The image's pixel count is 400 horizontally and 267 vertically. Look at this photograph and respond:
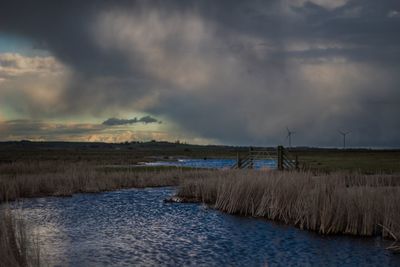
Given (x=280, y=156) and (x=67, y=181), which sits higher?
(x=280, y=156)

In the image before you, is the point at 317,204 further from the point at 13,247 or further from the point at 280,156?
the point at 280,156

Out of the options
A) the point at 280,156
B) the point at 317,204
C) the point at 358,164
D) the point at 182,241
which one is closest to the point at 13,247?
the point at 182,241

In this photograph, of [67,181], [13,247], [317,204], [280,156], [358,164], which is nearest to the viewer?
[13,247]

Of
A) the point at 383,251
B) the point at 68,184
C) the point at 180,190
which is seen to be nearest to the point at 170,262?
the point at 383,251

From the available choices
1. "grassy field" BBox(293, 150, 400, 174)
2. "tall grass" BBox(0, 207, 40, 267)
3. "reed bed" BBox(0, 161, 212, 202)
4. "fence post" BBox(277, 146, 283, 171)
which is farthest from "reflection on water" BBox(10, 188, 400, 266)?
"fence post" BBox(277, 146, 283, 171)

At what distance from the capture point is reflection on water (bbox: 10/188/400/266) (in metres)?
13.8

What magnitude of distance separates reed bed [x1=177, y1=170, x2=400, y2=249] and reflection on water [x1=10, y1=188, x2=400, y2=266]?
59cm

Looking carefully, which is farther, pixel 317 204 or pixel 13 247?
pixel 317 204

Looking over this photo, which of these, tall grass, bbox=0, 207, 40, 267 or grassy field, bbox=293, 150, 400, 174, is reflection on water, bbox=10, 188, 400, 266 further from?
grassy field, bbox=293, 150, 400, 174

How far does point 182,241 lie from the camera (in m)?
16.5

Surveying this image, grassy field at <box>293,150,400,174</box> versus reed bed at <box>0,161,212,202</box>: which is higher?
grassy field at <box>293,150,400,174</box>

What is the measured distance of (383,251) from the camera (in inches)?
574

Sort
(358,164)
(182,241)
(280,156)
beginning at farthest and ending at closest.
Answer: (358,164)
(280,156)
(182,241)

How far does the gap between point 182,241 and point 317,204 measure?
5.47 meters
